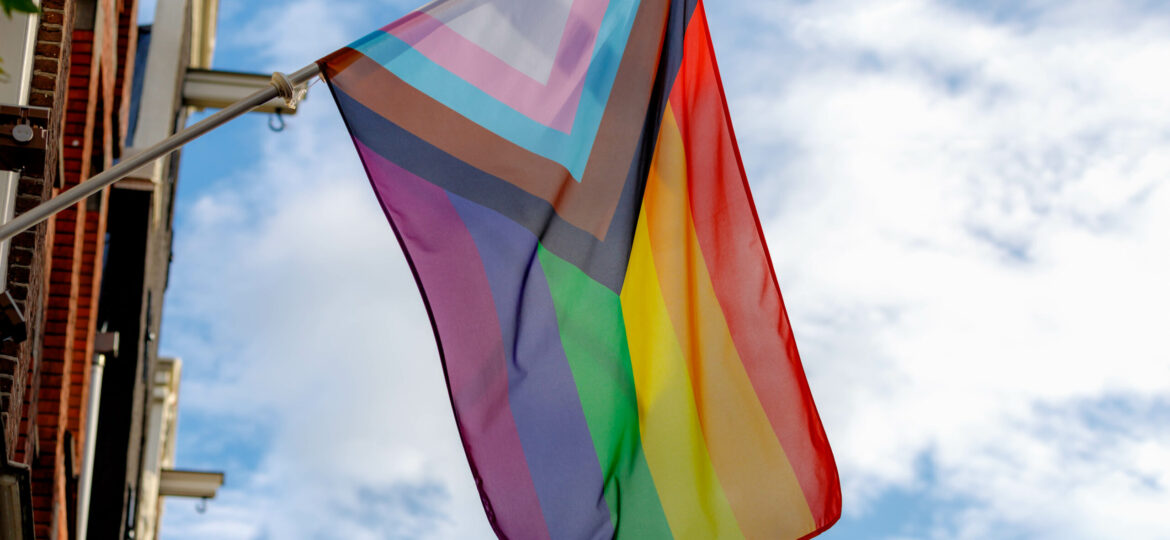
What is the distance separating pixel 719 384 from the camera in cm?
687

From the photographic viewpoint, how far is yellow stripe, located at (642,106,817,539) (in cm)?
668

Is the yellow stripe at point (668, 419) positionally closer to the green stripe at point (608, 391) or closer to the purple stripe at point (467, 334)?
the green stripe at point (608, 391)

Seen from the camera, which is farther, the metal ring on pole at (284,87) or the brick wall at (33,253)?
the brick wall at (33,253)

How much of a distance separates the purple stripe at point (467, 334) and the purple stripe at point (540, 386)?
0.06 m

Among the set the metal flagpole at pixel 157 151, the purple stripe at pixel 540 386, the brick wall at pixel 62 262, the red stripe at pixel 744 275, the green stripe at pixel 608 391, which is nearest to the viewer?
the metal flagpole at pixel 157 151

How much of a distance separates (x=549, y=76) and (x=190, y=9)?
14.1 metres

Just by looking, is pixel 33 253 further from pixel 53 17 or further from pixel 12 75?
pixel 53 17

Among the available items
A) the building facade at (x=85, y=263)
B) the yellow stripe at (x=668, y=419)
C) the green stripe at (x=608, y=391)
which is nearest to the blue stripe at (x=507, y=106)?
the green stripe at (x=608, y=391)

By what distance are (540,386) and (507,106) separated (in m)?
1.59

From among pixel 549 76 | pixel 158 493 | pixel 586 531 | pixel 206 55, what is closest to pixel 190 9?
pixel 206 55

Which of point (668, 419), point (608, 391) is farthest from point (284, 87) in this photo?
point (668, 419)

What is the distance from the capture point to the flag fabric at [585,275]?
6406 mm

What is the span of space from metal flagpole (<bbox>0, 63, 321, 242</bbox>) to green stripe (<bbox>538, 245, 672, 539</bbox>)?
5.18 ft

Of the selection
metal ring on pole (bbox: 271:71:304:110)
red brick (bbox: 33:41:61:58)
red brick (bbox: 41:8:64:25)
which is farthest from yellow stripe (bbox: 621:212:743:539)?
red brick (bbox: 41:8:64:25)
